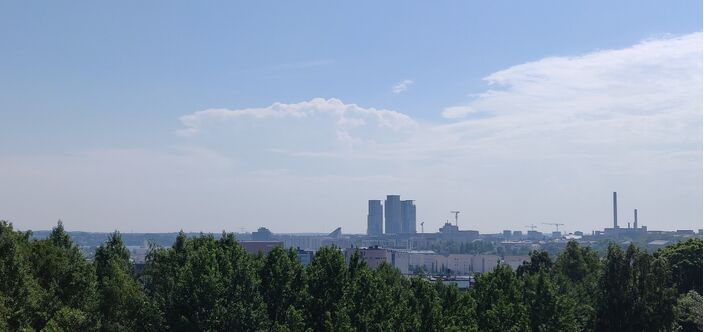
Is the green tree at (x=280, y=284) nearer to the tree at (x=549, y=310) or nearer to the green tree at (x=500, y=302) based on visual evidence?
the green tree at (x=500, y=302)

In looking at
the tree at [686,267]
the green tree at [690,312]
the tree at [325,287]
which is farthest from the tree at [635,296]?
the tree at [686,267]

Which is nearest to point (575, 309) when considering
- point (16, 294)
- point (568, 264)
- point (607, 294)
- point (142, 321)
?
point (607, 294)

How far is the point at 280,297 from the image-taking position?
47562 mm

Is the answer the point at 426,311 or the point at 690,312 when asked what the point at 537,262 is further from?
the point at 426,311

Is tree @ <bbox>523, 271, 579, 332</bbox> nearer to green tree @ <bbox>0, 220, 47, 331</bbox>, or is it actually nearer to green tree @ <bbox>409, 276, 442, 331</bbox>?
green tree @ <bbox>409, 276, 442, 331</bbox>

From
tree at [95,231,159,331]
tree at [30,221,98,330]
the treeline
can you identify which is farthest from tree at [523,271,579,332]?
tree at [30,221,98,330]

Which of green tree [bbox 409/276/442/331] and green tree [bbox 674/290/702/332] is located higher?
green tree [bbox 409/276/442/331]

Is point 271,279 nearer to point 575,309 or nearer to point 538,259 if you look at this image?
point 575,309

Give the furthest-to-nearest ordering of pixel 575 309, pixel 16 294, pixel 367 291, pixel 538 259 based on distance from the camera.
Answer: pixel 538 259 < pixel 575 309 < pixel 367 291 < pixel 16 294

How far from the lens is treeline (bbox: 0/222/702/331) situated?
41.0 meters

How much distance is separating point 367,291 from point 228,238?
48.6 ft

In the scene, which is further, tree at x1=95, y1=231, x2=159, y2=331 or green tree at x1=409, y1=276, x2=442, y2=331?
tree at x1=95, y1=231, x2=159, y2=331

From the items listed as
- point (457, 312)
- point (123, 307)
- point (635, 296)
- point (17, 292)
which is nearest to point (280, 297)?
point (123, 307)

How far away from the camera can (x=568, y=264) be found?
74562mm
